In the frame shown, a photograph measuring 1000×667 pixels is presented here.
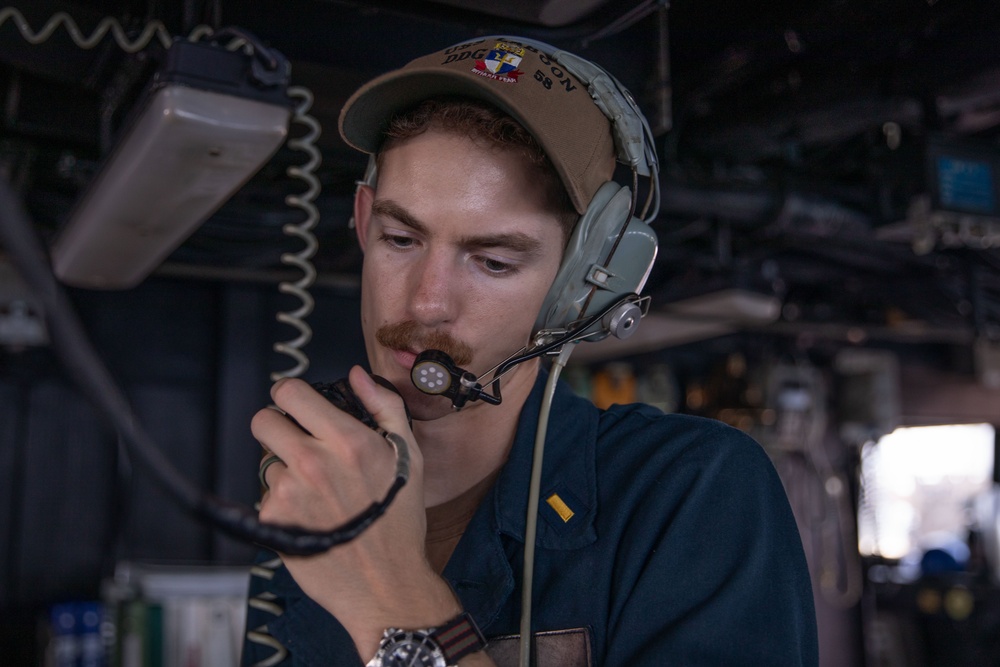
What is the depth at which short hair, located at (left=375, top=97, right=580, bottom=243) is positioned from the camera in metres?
1.21

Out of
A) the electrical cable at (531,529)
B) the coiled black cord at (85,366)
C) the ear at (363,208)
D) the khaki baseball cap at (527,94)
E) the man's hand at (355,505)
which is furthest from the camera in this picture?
the ear at (363,208)

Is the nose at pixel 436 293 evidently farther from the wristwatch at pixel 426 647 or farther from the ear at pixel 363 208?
the wristwatch at pixel 426 647

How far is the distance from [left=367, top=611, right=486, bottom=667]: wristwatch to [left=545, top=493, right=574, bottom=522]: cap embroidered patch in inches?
10.7

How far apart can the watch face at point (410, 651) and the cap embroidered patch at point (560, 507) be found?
0.31 metres

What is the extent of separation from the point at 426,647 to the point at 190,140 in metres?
0.86

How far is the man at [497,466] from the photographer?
0.94m

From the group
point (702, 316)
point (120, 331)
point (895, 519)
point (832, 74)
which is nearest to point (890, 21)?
point (832, 74)

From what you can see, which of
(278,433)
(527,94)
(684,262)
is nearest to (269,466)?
(278,433)

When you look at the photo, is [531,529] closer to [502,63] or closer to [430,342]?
[430,342]

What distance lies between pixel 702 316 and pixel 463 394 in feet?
12.9

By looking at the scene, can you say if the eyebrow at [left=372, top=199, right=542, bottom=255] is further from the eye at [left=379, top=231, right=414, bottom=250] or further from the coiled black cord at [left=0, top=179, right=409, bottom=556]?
the coiled black cord at [left=0, top=179, right=409, bottom=556]

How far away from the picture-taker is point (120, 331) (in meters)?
4.24

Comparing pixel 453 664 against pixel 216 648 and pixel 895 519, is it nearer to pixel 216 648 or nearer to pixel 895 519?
pixel 216 648

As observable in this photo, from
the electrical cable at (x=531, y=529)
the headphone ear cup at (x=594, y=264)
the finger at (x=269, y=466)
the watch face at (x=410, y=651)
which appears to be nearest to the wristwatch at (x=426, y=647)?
the watch face at (x=410, y=651)
